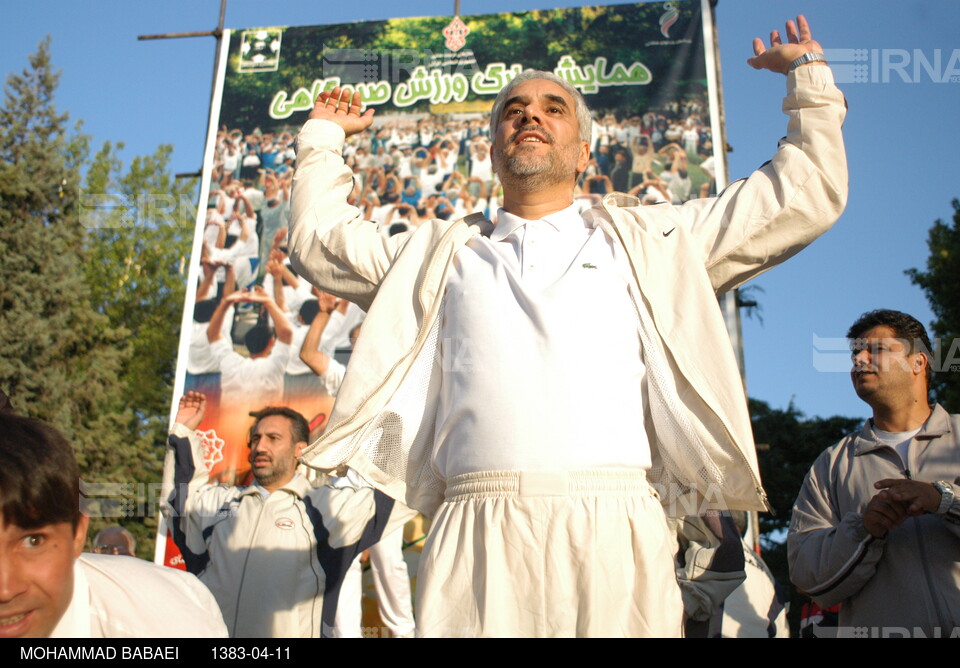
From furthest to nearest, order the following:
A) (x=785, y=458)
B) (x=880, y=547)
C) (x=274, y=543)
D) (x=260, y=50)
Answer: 1. (x=785, y=458)
2. (x=260, y=50)
3. (x=274, y=543)
4. (x=880, y=547)

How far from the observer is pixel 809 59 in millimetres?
2365

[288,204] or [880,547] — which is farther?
[288,204]

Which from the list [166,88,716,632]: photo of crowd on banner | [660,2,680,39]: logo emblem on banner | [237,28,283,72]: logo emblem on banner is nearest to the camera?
[166,88,716,632]: photo of crowd on banner

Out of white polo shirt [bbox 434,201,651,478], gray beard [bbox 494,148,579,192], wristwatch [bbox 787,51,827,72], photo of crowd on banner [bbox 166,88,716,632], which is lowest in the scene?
white polo shirt [bbox 434,201,651,478]

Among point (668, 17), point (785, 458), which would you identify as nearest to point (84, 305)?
point (668, 17)

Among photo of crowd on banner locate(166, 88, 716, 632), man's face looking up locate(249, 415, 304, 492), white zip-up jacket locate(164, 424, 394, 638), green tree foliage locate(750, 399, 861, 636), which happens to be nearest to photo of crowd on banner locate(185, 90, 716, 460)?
photo of crowd on banner locate(166, 88, 716, 632)

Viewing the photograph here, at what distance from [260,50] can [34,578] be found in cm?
933

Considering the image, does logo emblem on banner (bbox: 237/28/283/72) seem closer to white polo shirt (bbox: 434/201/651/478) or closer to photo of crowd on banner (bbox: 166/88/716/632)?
photo of crowd on banner (bbox: 166/88/716/632)

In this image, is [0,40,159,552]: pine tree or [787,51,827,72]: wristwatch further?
[0,40,159,552]: pine tree

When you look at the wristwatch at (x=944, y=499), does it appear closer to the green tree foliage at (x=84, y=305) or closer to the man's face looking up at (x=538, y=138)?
the man's face looking up at (x=538, y=138)

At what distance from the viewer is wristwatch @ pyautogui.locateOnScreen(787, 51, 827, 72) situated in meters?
2.36

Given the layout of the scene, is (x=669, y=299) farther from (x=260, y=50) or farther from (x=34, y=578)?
(x=260, y=50)

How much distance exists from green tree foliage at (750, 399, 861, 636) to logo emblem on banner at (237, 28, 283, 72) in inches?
451

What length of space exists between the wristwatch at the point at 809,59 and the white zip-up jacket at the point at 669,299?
1.2 inches
